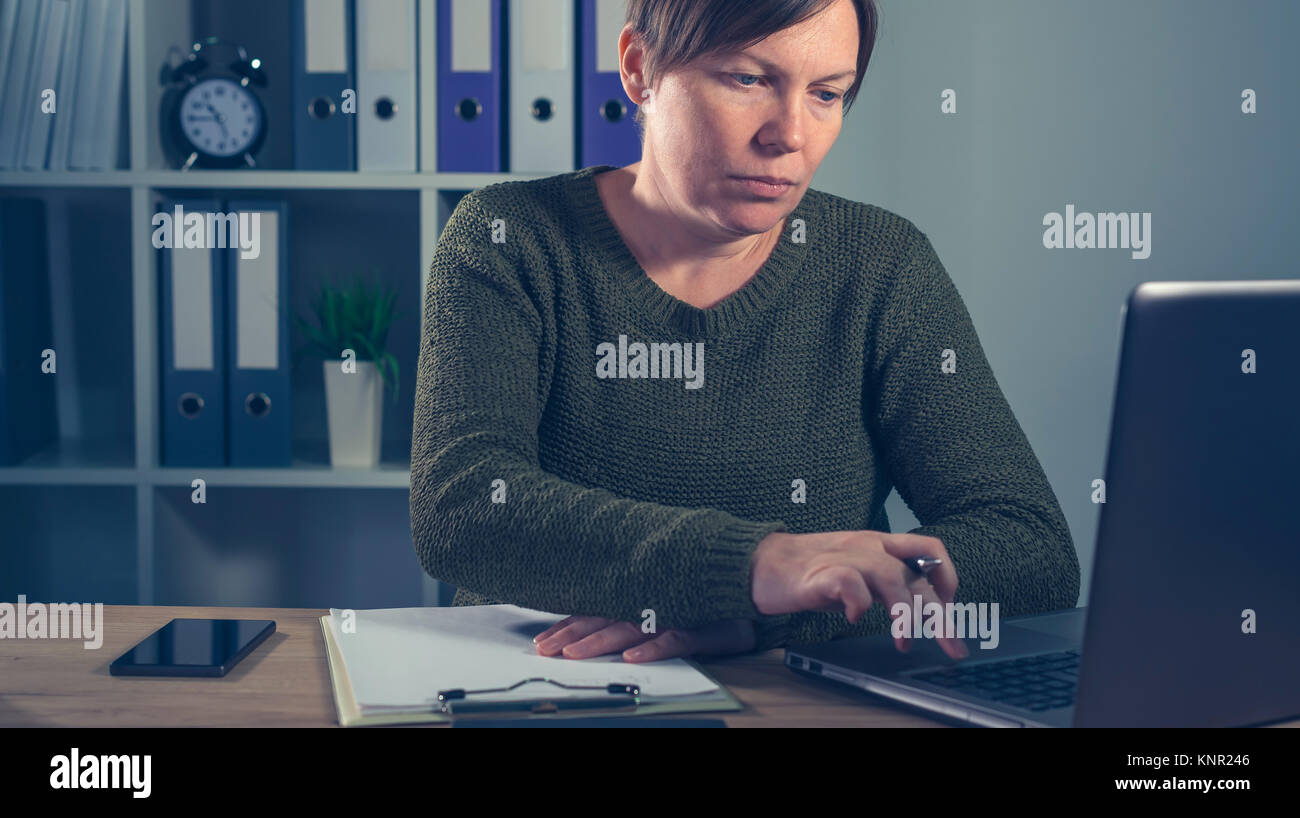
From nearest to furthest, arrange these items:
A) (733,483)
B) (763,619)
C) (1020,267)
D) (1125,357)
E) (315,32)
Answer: (1125,357)
(763,619)
(733,483)
(315,32)
(1020,267)

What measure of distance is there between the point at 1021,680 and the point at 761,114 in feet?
1.85

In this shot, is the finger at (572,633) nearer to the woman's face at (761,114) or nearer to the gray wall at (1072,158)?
the woman's face at (761,114)

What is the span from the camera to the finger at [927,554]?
0.78 meters

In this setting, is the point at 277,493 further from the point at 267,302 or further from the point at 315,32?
the point at 315,32

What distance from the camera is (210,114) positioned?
1.82 m

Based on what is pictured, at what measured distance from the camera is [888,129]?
6.84 feet

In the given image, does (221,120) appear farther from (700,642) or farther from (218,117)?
(700,642)

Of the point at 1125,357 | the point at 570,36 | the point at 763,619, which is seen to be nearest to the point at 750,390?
the point at 763,619

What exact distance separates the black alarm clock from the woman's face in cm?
105

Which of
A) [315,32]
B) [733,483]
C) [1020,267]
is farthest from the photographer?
[1020,267]

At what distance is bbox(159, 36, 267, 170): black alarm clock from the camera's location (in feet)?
5.96

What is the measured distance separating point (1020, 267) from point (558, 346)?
49.1 inches

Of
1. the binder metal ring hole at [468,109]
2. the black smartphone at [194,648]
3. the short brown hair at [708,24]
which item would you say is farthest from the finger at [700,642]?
the binder metal ring hole at [468,109]

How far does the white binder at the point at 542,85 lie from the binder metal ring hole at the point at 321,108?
29 centimetres
